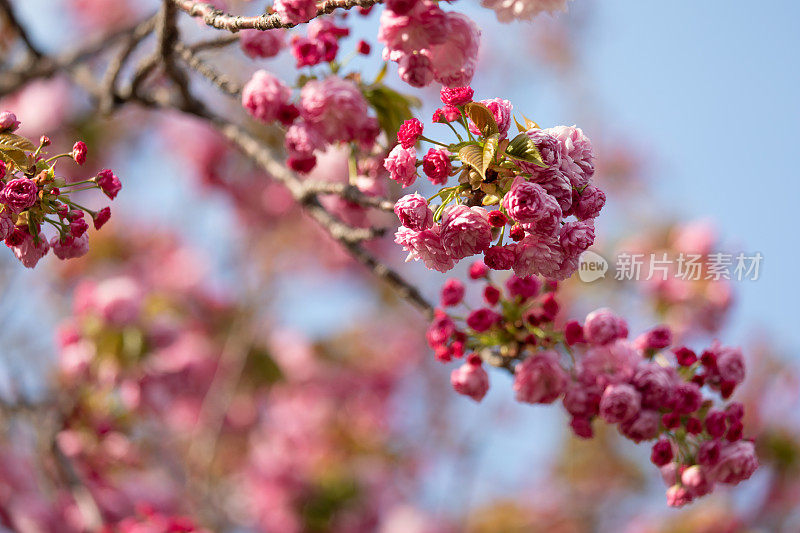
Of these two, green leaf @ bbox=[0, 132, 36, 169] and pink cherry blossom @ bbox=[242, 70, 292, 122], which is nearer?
green leaf @ bbox=[0, 132, 36, 169]

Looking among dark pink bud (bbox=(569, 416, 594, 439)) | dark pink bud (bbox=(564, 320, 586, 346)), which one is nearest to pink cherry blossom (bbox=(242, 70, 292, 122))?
dark pink bud (bbox=(564, 320, 586, 346))

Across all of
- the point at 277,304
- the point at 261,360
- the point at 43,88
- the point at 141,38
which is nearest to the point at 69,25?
the point at 43,88

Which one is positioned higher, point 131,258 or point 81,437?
point 131,258

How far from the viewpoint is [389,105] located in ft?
5.96

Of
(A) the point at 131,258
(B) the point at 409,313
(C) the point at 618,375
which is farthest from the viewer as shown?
(B) the point at 409,313

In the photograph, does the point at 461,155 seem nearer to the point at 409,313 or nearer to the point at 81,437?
the point at 81,437

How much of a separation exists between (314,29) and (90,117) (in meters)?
3.18

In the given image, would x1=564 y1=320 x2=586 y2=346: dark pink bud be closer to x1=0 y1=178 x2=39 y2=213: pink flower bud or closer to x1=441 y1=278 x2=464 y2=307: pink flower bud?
x1=441 y1=278 x2=464 y2=307: pink flower bud

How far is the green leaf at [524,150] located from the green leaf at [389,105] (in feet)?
1.92

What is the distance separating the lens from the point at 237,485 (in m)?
4.82

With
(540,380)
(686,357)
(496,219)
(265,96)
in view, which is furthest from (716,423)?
(265,96)

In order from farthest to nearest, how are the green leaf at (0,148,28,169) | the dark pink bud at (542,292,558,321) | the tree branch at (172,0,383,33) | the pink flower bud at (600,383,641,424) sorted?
the dark pink bud at (542,292,558,321) < the pink flower bud at (600,383,641,424) < the green leaf at (0,148,28,169) < the tree branch at (172,0,383,33)

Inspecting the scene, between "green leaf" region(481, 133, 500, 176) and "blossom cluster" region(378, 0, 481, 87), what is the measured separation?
157 millimetres

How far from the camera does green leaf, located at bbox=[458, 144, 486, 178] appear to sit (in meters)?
1.28
